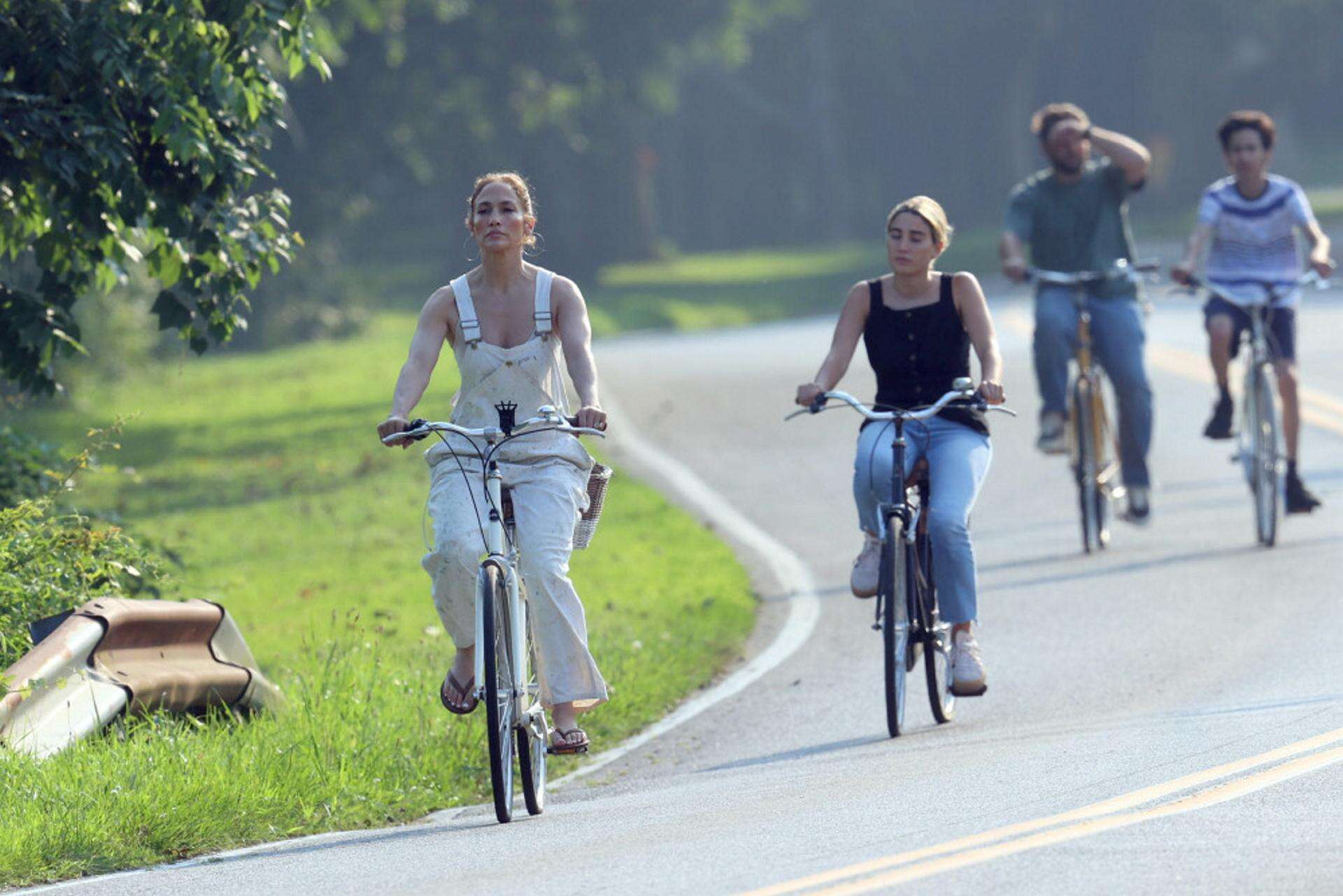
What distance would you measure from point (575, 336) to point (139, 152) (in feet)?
11.2

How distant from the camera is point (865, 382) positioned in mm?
23000

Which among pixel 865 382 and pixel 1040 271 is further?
pixel 865 382

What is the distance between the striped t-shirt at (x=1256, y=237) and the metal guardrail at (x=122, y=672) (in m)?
6.27

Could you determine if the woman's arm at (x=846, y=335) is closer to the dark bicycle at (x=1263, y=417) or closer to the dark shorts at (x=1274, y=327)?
the dark bicycle at (x=1263, y=417)

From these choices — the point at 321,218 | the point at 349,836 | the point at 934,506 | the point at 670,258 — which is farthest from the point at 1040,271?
the point at 670,258

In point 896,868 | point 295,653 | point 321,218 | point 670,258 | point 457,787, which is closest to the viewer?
point 896,868

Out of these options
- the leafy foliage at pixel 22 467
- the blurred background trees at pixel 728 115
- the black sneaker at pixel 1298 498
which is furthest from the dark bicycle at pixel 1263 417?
the blurred background trees at pixel 728 115

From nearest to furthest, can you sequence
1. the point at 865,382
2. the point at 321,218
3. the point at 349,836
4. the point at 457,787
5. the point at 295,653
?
1. the point at 349,836
2. the point at 457,787
3. the point at 295,653
4. the point at 865,382
5. the point at 321,218

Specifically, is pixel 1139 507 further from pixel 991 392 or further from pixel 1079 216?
pixel 991 392

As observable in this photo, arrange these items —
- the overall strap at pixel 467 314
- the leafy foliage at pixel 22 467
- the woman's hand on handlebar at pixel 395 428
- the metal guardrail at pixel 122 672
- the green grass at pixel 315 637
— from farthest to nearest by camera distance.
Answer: the leafy foliage at pixel 22 467 < the metal guardrail at pixel 122 672 < the overall strap at pixel 467 314 < the green grass at pixel 315 637 < the woman's hand on handlebar at pixel 395 428

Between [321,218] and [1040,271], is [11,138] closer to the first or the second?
[1040,271]

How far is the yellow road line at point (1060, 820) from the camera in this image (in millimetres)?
5988

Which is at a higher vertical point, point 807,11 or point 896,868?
point 807,11

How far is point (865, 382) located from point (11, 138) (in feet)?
46.3
